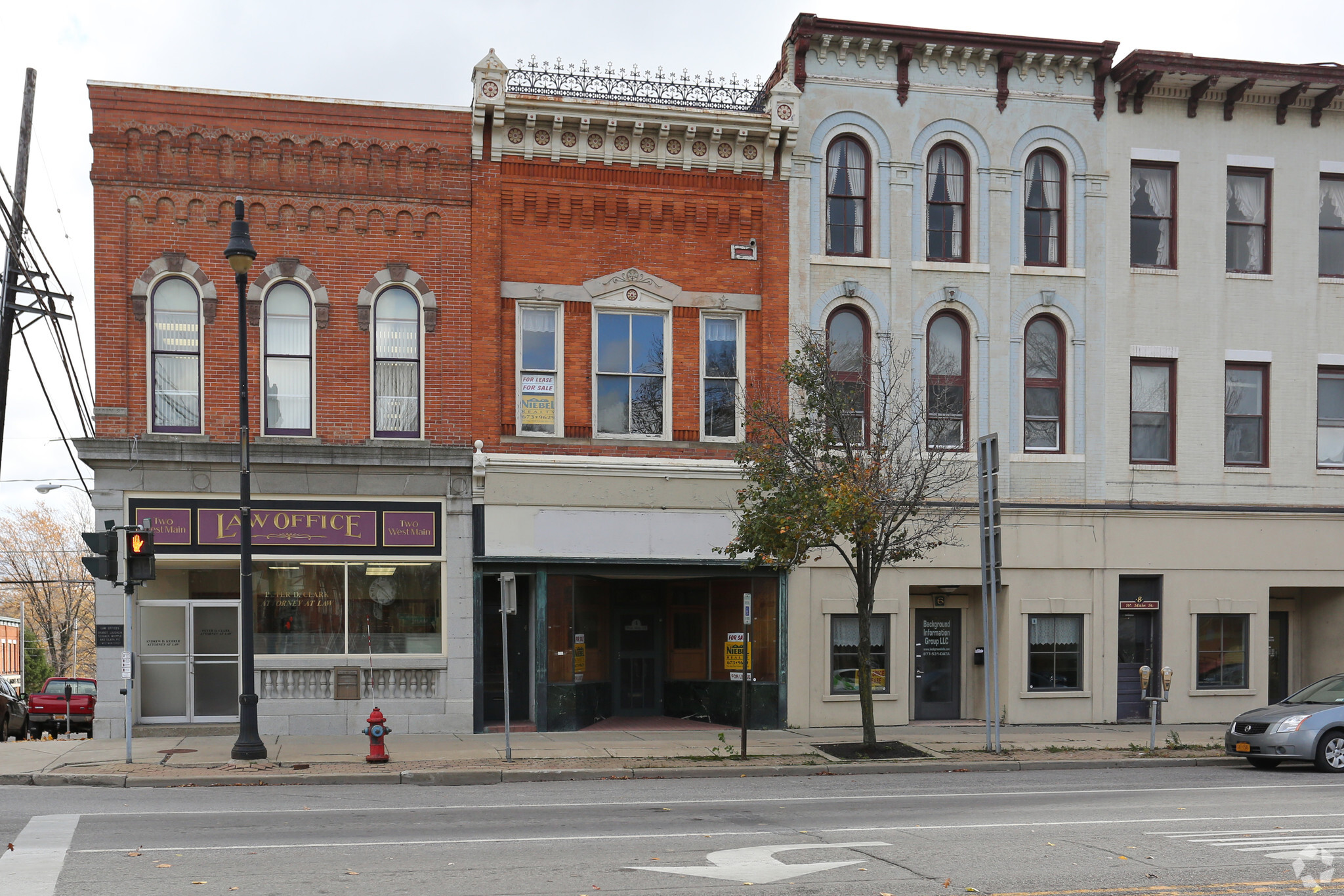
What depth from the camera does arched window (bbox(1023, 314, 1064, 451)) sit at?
22.9 metres

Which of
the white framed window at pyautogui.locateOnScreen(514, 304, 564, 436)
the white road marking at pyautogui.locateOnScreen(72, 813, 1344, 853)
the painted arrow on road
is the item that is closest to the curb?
the white road marking at pyautogui.locateOnScreen(72, 813, 1344, 853)

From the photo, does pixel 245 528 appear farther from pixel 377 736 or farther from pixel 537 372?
pixel 537 372

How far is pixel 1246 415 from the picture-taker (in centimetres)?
2355

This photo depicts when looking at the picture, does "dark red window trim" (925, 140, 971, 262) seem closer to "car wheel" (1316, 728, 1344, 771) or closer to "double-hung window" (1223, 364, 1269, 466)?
"double-hung window" (1223, 364, 1269, 466)

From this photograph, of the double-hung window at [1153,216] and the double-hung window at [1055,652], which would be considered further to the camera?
the double-hung window at [1153,216]

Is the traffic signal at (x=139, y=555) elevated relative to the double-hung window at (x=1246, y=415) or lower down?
lower down

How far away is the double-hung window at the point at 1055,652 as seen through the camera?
22484mm

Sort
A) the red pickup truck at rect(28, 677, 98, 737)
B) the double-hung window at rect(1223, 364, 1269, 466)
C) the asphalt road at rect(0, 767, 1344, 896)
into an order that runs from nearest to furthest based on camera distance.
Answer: the asphalt road at rect(0, 767, 1344, 896)
the double-hung window at rect(1223, 364, 1269, 466)
the red pickup truck at rect(28, 677, 98, 737)

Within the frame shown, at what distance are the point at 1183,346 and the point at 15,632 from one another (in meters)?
97.0

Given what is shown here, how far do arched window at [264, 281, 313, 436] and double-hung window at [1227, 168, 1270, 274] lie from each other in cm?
1697

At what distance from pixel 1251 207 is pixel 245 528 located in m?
19.1

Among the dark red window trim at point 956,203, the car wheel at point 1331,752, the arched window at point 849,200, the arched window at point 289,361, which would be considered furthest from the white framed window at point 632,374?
the car wheel at point 1331,752

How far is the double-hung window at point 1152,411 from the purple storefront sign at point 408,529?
1287cm

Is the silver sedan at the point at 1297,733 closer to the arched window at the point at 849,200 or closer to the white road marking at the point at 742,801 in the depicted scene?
the white road marking at the point at 742,801
